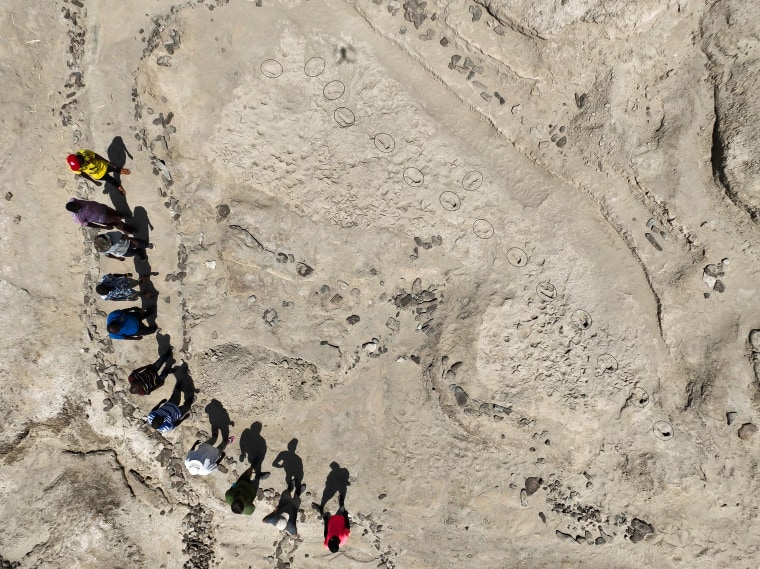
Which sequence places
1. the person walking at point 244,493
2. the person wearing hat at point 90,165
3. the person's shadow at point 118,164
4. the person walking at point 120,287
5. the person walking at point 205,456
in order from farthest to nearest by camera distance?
the person's shadow at point 118,164
the person walking at point 205,456
the person walking at point 244,493
the person walking at point 120,287
the person wearing hat at point 90,165

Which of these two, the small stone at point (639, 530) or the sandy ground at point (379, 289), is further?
the small stone at point (639, 530)

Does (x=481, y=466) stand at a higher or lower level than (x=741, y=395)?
lower

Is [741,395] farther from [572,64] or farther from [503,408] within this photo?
[572,64]

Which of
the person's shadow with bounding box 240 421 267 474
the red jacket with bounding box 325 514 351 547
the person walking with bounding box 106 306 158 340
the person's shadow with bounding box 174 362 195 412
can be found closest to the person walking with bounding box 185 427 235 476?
the person's shadow with bounding box 240 421 267 474

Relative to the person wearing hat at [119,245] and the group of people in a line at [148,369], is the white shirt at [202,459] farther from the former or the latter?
the person wearing hat at [119,245]

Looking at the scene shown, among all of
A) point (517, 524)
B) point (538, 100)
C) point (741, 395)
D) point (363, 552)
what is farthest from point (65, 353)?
point (741, 395)

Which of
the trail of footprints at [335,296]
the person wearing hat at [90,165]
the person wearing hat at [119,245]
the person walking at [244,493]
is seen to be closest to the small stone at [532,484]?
the trail of footprints at [335,296]

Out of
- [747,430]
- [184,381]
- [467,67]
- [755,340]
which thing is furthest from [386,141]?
[747,430]
